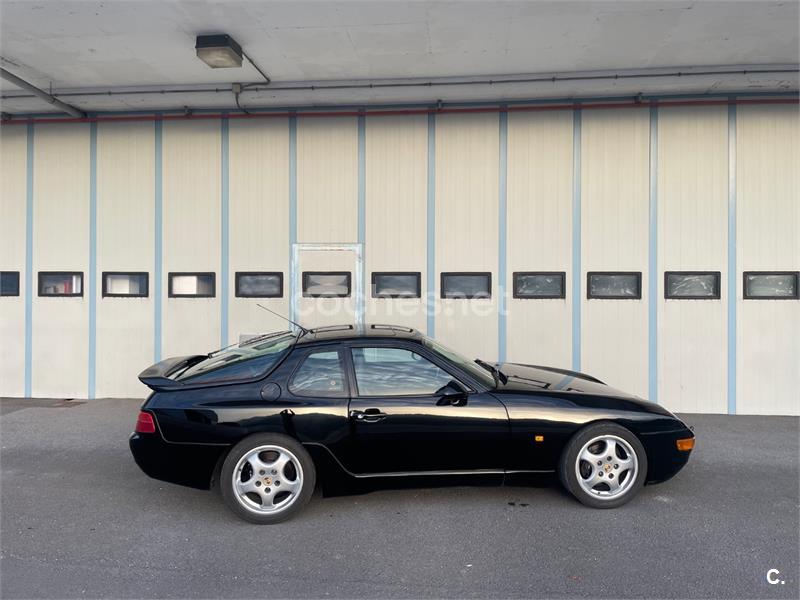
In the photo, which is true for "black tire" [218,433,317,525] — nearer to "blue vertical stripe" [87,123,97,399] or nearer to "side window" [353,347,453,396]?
"side window" [353,347,453,396]

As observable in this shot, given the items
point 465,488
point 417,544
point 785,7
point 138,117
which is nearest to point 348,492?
point 417,544

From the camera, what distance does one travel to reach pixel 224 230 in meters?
7.29

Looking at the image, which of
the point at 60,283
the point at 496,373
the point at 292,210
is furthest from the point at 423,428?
the point at 60,283

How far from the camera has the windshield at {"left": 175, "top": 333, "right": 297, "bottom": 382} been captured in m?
3.85

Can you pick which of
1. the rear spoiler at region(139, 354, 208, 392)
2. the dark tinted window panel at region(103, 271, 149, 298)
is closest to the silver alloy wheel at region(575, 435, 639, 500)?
the rear spoiler at region(139, 354, 208, 392)

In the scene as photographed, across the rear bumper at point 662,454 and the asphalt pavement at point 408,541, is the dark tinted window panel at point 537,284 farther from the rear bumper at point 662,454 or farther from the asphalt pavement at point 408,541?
the rear bumper at point 662,454

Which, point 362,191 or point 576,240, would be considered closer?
point 576,240

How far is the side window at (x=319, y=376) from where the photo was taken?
3773mm

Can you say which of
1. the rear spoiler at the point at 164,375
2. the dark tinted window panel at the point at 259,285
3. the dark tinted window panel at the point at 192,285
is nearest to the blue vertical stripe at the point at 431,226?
the dark tinted window panel at the point at 259,285

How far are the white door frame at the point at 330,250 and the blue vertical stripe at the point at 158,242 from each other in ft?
6.21

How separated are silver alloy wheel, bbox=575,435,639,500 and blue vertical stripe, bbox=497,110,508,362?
3.21 meters

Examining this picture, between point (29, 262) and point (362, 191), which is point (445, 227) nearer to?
point (362, 191)

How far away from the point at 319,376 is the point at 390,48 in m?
3.82

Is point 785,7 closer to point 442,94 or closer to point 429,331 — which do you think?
point 442,94
